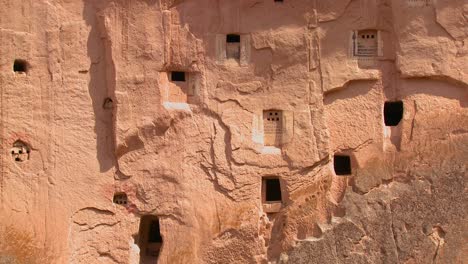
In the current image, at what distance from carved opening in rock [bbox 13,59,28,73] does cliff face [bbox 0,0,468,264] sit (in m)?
0.02

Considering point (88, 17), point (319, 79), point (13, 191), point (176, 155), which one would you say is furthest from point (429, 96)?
point (13, 191)

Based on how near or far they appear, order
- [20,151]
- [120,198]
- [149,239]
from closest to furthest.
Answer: [20,151] < [120,198] < [149,239]

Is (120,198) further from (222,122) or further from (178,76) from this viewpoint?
(178,76)

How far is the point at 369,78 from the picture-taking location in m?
11.9

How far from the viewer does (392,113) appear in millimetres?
12328

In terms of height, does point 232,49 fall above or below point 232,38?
below

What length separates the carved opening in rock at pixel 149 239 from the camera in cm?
1221

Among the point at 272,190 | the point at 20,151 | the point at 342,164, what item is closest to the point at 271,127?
the point at 272,190

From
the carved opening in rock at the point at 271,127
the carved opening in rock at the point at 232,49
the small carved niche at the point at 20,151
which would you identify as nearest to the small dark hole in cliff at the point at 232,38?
the carved opening in rock at the point at 232,49

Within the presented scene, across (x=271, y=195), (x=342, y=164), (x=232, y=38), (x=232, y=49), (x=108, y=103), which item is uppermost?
(x=232, y=38)

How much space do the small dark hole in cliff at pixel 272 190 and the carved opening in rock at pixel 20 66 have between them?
3.44m

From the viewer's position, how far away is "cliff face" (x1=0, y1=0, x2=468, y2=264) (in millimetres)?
11523

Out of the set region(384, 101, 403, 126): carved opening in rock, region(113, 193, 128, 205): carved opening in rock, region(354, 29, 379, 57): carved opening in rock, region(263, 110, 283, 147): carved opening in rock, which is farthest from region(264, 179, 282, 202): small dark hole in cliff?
region(354, 29, 379, 57): carved opening in rock

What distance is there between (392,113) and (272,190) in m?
1.90
